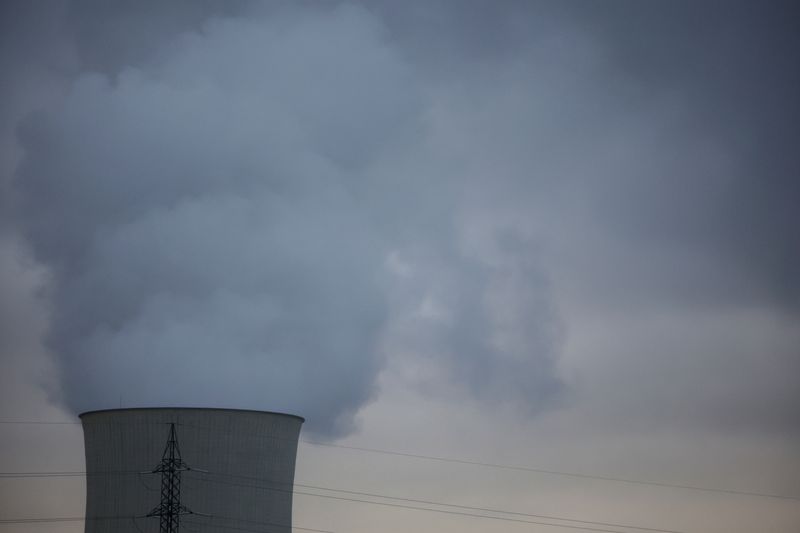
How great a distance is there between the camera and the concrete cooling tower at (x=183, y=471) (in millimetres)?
27125

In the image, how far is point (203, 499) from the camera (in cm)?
2716

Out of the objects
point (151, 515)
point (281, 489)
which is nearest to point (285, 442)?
point (281, 489)

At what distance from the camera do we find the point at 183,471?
89.9 ft

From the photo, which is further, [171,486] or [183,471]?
[183,471]

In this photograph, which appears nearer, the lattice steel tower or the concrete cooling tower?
the lattice steel tower

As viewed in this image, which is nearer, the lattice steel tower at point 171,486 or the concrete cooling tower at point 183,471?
the lattice steel tower at point 171,486

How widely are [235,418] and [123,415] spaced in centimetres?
313

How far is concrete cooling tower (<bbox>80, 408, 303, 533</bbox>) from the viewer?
89.0 feet

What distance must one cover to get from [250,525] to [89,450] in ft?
17.3

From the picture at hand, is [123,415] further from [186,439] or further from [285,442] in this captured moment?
[285,442]

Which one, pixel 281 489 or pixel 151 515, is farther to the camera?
pixel 281 489

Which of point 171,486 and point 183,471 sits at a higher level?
point 183,471

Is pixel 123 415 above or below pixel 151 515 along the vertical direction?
above

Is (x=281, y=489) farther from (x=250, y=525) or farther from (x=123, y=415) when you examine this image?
(x=123, y=415)
